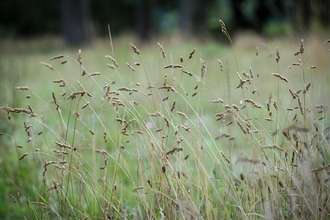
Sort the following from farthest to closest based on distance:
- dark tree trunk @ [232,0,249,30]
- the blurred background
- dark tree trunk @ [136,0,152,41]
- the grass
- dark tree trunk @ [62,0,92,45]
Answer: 1. dark tree trunk @ [232,0,249,30]
2. dark tree trunk @ [136,0,152,41]
3. the blurred background
4. dark tree trunk @ [62,0,92,45]
5. the grass

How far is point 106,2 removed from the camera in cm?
2552

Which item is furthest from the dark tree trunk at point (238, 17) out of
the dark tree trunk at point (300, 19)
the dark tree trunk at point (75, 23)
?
the dark tree trunk at point (75, 23)

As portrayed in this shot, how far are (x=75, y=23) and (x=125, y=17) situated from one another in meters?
13.1

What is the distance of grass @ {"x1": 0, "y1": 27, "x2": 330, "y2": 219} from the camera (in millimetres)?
1816

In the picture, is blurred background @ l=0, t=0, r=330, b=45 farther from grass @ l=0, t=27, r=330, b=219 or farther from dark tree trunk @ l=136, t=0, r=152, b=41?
grass @ l=0, t=27, r=330, b=219

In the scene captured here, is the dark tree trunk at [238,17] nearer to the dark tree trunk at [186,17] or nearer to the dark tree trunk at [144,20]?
the dark tree trunk at [186,17]

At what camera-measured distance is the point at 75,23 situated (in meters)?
13.9

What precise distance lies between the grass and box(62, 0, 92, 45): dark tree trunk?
5198 mm

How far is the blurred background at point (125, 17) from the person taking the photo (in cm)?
1412

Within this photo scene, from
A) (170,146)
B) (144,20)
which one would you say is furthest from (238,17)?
(170,146)

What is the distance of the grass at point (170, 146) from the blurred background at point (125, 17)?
5.64 m

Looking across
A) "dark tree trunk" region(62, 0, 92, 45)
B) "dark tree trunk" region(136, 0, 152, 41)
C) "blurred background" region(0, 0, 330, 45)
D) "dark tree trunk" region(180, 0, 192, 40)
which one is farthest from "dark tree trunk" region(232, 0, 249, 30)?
"dark tree trunk" region(62, 0, 92, 45)

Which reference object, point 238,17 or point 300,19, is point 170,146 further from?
point 238,17

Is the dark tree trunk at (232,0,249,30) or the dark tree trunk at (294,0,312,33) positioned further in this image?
the dark tree trunk at (232,0,249,30)
